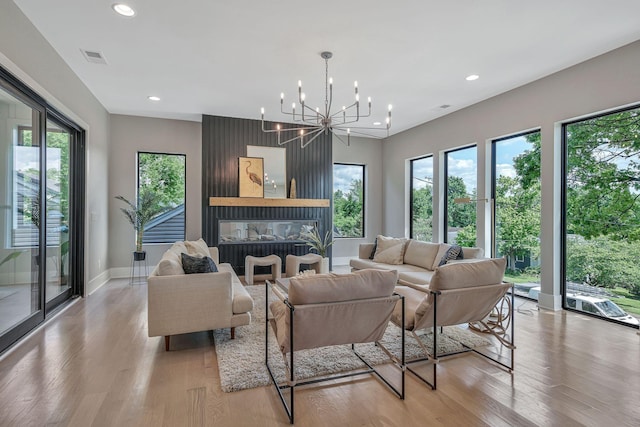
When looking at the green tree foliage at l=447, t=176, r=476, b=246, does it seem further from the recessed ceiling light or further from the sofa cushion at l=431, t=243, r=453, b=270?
the recessed ceiling light

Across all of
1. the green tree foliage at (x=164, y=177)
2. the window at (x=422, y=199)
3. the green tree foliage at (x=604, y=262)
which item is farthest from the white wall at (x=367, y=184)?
the green tree foliage at (x=604, y=262)

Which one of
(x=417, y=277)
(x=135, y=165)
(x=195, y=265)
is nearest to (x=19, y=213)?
(x=195, y=265)

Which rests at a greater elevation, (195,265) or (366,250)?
(195,265)

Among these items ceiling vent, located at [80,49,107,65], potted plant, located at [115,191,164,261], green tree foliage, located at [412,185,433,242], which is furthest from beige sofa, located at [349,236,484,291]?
ceiling vent, located at [80,49,107,65]

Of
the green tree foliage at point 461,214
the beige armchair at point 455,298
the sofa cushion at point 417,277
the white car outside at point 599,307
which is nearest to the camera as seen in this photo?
the beige armchair at point 455,298

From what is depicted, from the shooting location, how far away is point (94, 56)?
12.4 feet

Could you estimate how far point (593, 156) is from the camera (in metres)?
3.98

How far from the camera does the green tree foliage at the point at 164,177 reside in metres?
6.28

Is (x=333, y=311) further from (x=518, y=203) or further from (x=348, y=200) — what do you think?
(x=348, y=200)

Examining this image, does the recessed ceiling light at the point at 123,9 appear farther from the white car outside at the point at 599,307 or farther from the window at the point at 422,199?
the white car outside at the point at 599,307

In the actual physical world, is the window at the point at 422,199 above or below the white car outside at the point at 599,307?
above

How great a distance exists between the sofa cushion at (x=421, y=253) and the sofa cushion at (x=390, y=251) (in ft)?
0.31

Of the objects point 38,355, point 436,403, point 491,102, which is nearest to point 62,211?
point 38,355

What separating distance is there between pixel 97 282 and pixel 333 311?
4770mm
